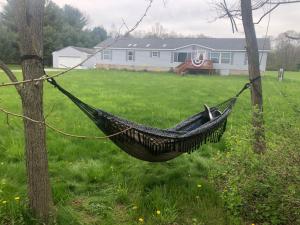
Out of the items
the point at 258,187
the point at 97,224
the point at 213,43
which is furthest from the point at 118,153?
the point at 213,43

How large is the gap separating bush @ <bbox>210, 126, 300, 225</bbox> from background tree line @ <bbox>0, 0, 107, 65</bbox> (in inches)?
836

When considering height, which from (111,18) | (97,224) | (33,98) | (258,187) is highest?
(111,18)

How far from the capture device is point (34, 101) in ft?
7.15

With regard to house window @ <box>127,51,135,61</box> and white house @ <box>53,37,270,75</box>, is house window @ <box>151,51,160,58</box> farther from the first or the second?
house window @ <box>127,51,135,61</box>

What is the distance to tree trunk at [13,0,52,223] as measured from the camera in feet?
6.87

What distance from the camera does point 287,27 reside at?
3844 mm

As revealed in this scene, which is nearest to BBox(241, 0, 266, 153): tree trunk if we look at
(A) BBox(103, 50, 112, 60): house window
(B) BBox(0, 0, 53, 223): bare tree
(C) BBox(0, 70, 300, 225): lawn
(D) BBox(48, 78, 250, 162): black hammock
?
(C) BBox(0, 70, 300, 225): lawn

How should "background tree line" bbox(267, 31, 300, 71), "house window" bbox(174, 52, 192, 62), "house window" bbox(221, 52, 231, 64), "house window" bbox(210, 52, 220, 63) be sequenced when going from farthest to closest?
"house window" bbox(174, 52, 192, 62), "house window" bbox(210, 52, 220, 63), "house window" bbox(221, 52, 231, 64), "background tree line" bbox(267, 31, 300, 71)

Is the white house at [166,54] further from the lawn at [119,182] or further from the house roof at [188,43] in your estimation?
the lawn at [119,182]

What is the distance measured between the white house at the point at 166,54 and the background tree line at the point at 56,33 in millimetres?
1624

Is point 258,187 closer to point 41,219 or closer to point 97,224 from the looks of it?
point 97,224

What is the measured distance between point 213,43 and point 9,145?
2359cm

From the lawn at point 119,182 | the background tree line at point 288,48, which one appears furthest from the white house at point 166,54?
the lawn at point 119,182

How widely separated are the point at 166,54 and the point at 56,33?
36.4 feet
